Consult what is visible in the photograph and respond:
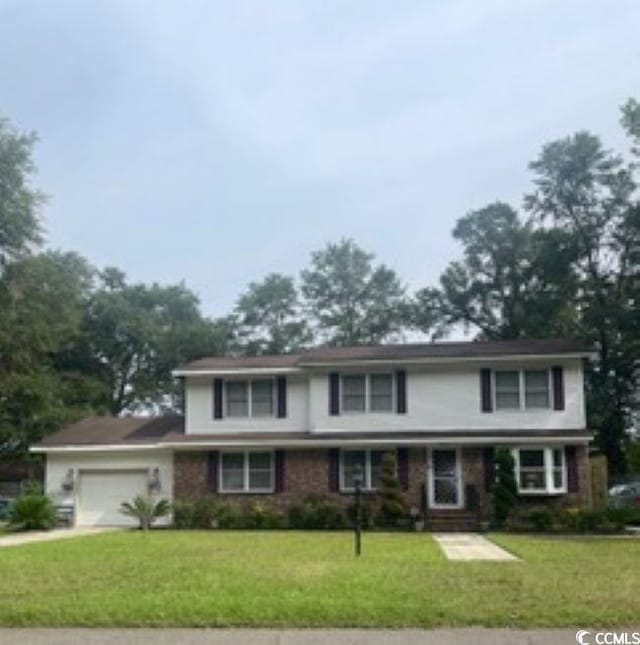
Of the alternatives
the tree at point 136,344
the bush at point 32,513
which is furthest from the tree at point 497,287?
the bush at point 32,513

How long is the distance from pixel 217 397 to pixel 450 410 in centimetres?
773

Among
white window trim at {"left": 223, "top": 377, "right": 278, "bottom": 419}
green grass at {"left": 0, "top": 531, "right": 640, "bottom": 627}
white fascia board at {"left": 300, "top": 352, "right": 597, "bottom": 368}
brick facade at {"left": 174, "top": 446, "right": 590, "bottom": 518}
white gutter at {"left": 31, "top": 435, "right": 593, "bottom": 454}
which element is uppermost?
white fascia board at {"left": 300, "top": 352, "right": 597, "bottom": 368}

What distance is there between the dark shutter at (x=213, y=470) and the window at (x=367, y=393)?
4.40 m

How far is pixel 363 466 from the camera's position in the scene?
3055 cm

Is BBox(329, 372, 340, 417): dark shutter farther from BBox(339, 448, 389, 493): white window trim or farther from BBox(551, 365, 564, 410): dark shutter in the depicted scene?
BBox(551, 365, 564, 410): dark shutter

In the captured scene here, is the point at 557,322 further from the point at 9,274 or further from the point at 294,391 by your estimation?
the point at 9,274

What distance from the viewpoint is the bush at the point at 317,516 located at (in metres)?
29.2

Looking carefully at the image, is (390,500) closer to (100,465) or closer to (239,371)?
(239,371)

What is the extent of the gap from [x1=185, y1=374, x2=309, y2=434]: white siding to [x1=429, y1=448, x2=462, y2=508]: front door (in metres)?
4.38

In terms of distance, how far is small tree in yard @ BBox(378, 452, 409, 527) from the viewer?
2894 centimetres

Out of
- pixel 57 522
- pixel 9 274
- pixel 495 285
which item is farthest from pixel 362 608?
pixel 495 285

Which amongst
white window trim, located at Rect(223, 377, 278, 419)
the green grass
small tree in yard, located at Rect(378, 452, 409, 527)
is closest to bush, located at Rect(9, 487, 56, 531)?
white window trim, located at Rect(223, 377, 278, 419)

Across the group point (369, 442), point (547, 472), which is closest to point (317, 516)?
point (369, 442)

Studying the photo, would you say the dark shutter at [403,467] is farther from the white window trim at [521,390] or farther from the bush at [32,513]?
the bush at [32,513]
